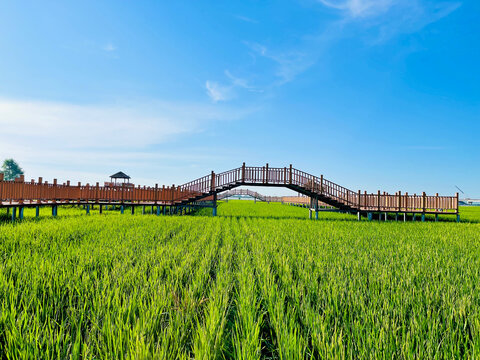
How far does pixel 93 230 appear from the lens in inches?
346

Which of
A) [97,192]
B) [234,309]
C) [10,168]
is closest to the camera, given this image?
[234,309]

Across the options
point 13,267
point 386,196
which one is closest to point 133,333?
point 13,267

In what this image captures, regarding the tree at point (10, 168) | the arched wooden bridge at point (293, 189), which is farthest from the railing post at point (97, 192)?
the tree at point (10, 168)

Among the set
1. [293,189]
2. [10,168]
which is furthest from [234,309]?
[10,168]

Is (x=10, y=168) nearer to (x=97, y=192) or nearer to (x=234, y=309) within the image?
(x=97, y=192)

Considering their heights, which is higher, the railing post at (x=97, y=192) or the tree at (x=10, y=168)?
the tree at (x=10, y=168)

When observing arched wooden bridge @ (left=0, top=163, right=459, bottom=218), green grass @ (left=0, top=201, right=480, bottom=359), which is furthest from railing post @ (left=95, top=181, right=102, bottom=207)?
green grass @ (left=0, top=201, right=480, bottom=359)

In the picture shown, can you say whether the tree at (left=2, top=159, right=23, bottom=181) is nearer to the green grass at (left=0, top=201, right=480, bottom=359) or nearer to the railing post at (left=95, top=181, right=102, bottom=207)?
the railing post at (left=95, top=181, right=102, bottom=207)

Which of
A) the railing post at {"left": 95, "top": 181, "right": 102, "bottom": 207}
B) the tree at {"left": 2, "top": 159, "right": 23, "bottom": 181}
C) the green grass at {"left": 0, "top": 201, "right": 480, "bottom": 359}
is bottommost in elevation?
the green grass at {"left": 0, "top": 201, "right": 480, "bottom": 359}

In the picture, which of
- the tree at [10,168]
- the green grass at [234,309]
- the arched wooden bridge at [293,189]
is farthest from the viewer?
the tree at [10,168]

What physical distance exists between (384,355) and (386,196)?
17631 millimetres

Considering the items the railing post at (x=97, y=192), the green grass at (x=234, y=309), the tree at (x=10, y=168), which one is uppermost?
the tree at (x=10, y=168)

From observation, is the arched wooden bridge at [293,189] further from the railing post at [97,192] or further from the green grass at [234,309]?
the green grass at [234,309]

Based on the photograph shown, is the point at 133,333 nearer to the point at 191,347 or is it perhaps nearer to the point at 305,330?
the point at 191,347
